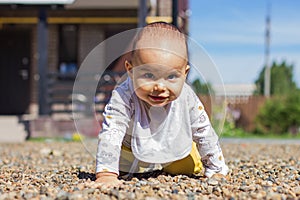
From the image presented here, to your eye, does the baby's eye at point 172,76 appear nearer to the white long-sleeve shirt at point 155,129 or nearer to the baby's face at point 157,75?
the baby's face at point 157,75

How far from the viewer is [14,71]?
13648mm

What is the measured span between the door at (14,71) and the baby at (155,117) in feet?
34.0

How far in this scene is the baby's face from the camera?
306 cm

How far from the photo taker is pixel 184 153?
11.1 ft

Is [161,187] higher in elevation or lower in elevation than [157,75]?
lower

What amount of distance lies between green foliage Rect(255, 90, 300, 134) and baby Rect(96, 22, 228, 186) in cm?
1045

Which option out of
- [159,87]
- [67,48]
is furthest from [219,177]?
[67,48]

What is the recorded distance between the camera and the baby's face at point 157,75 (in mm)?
3061

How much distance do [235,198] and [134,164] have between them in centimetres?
108

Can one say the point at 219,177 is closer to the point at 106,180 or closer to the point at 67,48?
the point at 106,180

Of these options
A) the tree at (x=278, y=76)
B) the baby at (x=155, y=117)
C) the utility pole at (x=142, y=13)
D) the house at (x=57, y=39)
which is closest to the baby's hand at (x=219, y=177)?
the baby at (x=155, y=117)

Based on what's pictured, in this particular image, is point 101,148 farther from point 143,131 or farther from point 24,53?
point 24,53

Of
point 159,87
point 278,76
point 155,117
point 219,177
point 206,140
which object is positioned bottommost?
point 278,76

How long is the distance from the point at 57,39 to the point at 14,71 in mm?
1573
